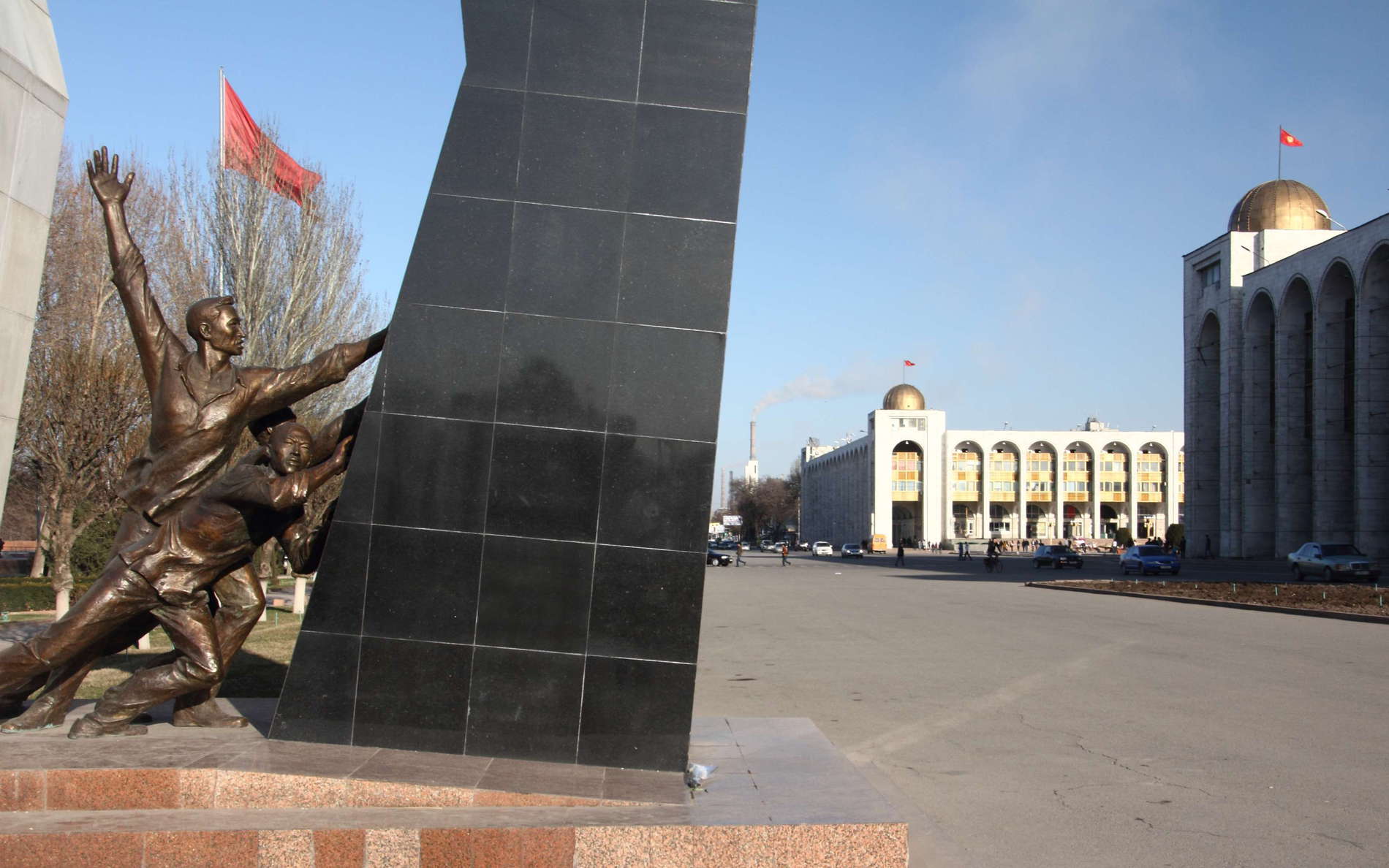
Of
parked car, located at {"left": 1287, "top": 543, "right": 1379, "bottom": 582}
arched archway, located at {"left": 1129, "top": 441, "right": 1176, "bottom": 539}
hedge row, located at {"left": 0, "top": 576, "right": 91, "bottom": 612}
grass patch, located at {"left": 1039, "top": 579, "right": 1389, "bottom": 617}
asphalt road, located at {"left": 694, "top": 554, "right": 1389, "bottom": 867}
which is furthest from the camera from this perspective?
arched archway, located at {"left": 1129, "top": 441, "right": 1176, "bottom": 539}

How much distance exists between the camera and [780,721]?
728cm

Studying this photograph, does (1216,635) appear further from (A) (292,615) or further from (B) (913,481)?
(B) (913,481)

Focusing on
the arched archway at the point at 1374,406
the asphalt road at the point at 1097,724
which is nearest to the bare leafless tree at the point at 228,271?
the asphalt road at the point at 1097,724

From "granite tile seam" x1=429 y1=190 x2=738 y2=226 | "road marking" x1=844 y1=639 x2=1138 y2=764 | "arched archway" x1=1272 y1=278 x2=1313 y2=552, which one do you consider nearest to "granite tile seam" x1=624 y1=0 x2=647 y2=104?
"granite tile seam" x1=429 y1=190 x2=738 y2=226

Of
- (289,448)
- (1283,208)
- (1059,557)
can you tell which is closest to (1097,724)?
(289,448)

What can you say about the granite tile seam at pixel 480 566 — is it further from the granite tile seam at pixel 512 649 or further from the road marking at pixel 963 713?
the road marking at pixel 963 713

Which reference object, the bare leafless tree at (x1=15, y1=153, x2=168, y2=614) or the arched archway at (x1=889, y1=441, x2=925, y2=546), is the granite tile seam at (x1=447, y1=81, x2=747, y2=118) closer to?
the bare leafless tree at (x1=15, y1=153, x2=168, y2=614)

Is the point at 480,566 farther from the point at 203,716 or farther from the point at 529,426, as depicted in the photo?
the point at 203,716

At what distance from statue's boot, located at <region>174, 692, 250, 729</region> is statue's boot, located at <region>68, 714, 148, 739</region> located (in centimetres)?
30

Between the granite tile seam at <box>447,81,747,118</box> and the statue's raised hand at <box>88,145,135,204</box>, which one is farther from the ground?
the granite tile seam at <box>447,81,747,118</box>

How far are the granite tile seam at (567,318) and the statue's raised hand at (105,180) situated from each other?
6.63 ft

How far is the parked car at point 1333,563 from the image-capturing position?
30.5 m

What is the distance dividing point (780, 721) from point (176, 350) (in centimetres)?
445

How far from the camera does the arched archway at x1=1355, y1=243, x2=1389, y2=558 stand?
42.2 metres
